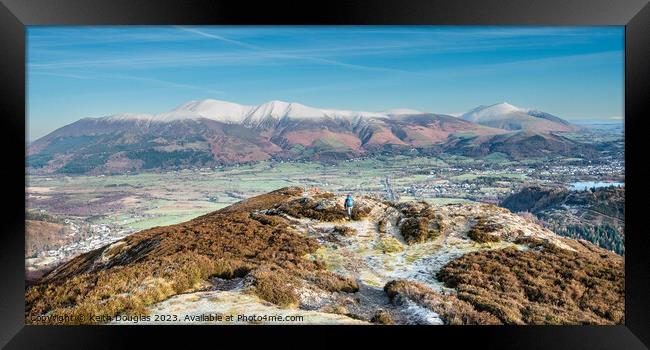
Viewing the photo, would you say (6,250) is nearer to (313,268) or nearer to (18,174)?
(18,174)

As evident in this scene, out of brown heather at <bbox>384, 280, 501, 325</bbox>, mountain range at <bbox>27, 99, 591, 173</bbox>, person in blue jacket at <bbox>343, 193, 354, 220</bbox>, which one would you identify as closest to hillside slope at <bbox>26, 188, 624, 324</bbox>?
brown heather at <bbox>384, 280, 501, 325</bbox>

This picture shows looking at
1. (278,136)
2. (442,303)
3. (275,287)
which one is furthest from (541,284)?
(278,136)

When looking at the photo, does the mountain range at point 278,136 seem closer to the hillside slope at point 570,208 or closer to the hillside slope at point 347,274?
the hillside slope at point 570,208

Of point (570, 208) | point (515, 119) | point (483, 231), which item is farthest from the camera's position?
point (515, 119)

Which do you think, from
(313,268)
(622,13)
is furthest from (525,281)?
(622,13)

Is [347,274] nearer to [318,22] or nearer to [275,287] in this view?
[275,287]

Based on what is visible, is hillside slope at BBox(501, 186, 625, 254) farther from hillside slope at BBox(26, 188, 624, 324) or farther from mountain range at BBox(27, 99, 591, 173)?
hillside slope at BBox(26, 188, 624, 324)
